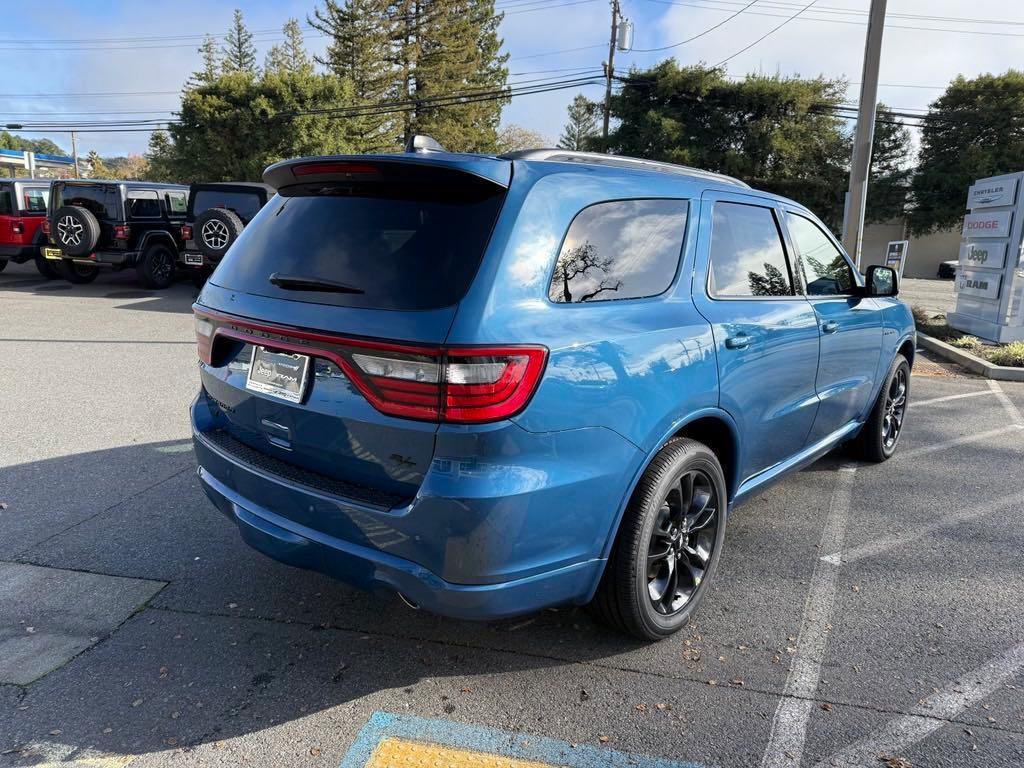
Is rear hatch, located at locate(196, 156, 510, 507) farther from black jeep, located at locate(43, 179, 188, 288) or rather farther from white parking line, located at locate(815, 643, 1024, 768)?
black jeep, located at locate(43, 179, 188, 288)

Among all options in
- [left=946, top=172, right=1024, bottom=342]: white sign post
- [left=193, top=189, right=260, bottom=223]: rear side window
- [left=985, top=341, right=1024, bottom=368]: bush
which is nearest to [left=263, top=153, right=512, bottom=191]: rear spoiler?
[left=985, top=341, right=1024, bottom=368]: bush

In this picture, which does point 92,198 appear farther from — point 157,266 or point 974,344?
point 974,344

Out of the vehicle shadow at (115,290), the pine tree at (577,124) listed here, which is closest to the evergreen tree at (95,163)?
the pine tree at (577,124)

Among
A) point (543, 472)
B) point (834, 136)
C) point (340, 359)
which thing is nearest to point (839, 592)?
point (543, 472)

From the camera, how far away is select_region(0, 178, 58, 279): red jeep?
14.6 metres

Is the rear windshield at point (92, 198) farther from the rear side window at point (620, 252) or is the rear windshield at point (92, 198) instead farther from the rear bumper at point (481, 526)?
the rear side window at point (620, 252)

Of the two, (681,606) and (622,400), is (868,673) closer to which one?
(681,606)

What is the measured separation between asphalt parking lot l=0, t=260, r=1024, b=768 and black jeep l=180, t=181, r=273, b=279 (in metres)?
8.22

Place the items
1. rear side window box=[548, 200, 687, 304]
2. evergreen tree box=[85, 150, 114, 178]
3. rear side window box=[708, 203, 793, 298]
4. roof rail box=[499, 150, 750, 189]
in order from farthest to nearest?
evergreen tree box=[85, 150, 114, 178]
rear side window box=[708, 203, 793, 298]
roof rail box=[499, 150, 750, 189]
rear side window box=[548, 200, 687, 304]

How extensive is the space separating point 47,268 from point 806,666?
1763cm

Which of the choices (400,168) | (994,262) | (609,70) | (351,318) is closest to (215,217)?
(400,168)

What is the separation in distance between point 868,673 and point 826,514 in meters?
1.69

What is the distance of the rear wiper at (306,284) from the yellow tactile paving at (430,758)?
1485 millimetres

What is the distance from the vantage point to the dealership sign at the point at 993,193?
10688mm
